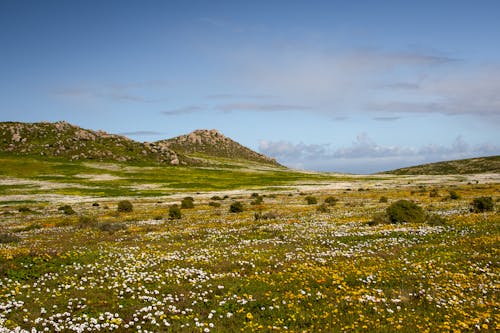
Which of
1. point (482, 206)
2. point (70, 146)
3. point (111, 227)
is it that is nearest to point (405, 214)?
point (482, 206)

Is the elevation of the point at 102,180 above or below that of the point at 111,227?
above

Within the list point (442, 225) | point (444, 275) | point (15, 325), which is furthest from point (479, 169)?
point (15, 325)

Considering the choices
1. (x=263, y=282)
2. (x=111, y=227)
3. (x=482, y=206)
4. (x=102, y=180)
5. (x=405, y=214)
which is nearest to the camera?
(x=263, y=282)

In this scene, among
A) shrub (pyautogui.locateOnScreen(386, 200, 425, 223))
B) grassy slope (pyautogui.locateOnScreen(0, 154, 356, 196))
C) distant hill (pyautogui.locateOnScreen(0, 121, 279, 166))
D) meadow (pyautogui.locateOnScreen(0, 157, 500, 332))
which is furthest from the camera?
distant hill (pyautogui.locateOnScreen(0, 121, 279, 166))

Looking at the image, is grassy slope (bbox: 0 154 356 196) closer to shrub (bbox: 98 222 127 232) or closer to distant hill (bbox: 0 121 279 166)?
distant hill (bbox: 0 121 279 166)

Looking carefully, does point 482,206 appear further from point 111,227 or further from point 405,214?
point 111,227

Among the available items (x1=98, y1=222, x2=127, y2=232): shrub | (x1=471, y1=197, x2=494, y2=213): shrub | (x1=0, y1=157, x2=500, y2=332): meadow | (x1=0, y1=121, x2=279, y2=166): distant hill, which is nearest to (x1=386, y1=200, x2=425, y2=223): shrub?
(x1=0, y1=157, x2=500, y2=332): meadow

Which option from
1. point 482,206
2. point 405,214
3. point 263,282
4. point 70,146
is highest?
point 70,146

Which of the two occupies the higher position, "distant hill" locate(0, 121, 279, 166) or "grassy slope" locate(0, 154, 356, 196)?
"distant hill" locate(0, 121, 279, 166)

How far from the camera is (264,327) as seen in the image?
34.8 feet

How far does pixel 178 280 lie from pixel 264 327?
5.60m

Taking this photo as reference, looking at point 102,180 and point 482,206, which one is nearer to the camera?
point 482,206

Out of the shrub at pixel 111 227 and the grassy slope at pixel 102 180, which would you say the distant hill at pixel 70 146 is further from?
the shrub at pixel 111 227

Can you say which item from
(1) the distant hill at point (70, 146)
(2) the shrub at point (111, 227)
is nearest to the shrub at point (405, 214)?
(2) the shrub at point (111, 227)
